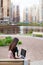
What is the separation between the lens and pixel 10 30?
37.2 ft

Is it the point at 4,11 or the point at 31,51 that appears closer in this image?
the point at 31,51

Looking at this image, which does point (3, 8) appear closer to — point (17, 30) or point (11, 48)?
point (17, 30)

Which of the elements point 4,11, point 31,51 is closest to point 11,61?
point 31,51

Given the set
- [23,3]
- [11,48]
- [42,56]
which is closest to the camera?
[11,48]

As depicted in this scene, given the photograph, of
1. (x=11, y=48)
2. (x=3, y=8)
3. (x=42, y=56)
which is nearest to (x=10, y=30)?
(x=3, y=8)

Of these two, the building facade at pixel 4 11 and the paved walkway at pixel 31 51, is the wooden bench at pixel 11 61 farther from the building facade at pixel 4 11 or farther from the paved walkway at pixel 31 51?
the building facade at pixel 4 11

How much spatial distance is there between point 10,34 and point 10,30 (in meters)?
0.26

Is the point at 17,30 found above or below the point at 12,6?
below

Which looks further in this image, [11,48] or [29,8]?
[29,8]

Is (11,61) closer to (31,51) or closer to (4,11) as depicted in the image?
(31,51)

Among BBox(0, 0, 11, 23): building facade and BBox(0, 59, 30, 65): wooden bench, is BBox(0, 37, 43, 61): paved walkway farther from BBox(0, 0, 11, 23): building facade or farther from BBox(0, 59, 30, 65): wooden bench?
BBox(0, 59, 30, 65): wooden bench

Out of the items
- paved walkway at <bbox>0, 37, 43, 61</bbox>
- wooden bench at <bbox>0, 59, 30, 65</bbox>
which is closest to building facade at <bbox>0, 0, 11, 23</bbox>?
paved walkway at <bbox>0, 37, 43, 61</bbox>

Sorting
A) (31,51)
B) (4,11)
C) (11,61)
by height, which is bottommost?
(31,51)

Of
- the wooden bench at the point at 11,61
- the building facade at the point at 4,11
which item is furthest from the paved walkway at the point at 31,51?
the wooden bench at the point at 11,61
